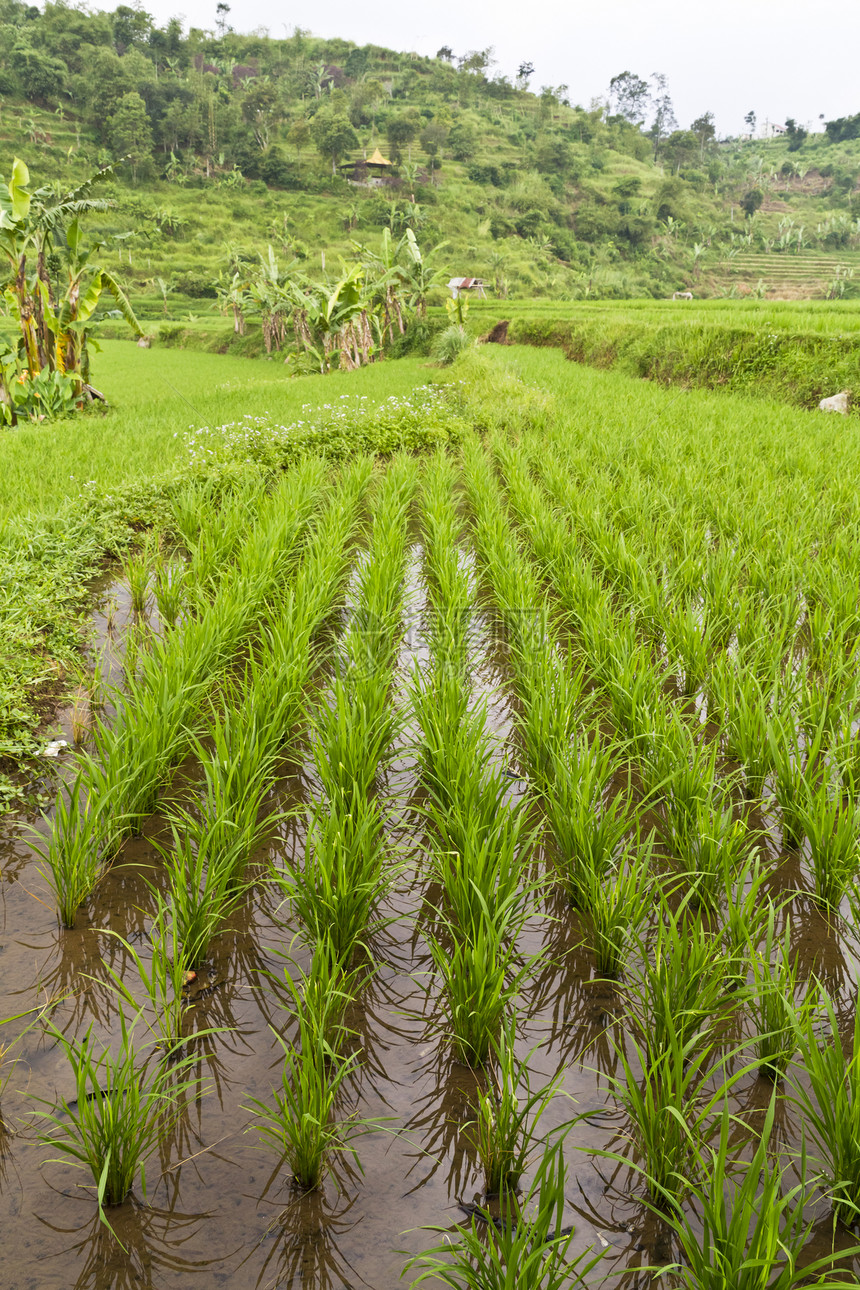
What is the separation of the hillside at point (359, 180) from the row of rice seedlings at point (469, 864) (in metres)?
26.5

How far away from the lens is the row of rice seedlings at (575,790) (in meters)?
1.63

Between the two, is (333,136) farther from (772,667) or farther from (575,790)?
(575,790)

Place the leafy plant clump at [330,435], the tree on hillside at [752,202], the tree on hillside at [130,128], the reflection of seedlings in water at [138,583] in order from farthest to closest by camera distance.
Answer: the tree on hillside at [752,202] < the tree on hillside at [130,128] < the leafy plant clump at [330,435] < the reflection of seedlings in water at [138,583]

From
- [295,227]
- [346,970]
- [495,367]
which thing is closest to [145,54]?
[295,227]

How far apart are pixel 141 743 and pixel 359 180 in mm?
56683

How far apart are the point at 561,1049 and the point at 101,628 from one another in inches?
115

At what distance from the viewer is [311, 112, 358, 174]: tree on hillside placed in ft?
156

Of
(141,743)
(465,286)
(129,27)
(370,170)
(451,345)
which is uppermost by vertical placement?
(129,27)

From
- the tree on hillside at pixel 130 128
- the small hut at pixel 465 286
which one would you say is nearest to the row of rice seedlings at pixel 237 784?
the small hut at pixel 465 286

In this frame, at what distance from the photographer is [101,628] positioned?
3.57m

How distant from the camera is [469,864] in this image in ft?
5.38

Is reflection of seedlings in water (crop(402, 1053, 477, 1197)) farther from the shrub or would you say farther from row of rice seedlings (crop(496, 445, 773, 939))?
the shrub

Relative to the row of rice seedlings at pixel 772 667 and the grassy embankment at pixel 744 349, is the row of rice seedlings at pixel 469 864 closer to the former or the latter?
the row of rice seedlings at pixel 772 667

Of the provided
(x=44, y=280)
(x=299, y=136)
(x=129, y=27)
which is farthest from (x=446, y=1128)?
(x=129, y=27)
